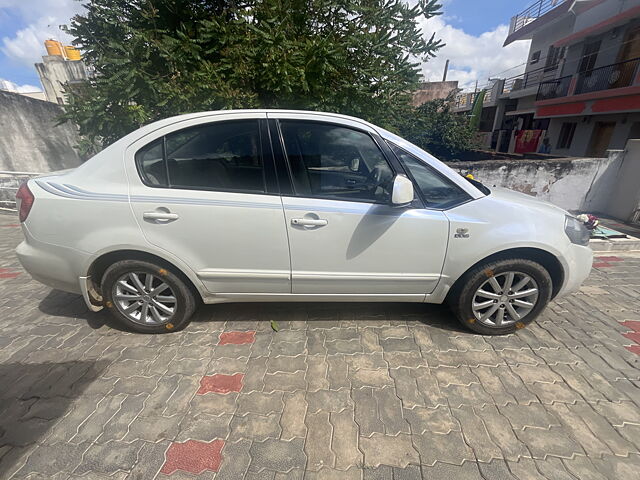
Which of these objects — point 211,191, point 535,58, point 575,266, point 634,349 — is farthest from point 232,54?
point 535,58

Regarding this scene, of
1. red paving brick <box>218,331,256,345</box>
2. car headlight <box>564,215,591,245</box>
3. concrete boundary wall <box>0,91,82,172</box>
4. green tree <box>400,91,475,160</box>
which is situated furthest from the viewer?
green tree <box>400,91,475,160</box>

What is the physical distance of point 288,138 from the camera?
2.11 metres

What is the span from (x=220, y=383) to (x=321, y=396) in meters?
0.72

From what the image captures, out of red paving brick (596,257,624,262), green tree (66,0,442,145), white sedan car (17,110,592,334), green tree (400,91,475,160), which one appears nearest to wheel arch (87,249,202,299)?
white sedan car (17,110,592,334)

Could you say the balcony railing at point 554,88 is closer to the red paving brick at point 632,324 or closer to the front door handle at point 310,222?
the red paving brick at point 632,324

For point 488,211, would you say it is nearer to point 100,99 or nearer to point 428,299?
point 428,299

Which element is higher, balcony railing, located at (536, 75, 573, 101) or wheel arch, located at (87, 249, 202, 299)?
balcony railing, located at (536, 75, 573, 101)

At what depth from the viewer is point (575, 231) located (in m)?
2.26

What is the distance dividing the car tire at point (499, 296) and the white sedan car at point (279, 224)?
12 mm

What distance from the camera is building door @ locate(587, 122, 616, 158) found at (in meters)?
12.3

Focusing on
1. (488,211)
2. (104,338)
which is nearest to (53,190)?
(104,338)

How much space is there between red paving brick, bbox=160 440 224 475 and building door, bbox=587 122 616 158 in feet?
57.4

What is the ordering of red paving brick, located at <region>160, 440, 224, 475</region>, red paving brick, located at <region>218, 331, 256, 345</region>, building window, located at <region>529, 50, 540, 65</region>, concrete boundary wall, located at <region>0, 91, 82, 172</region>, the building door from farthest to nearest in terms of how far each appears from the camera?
building window, located at <region>529, 50, 540, 65</region> < the building door < concrete boundary wall, located at <region>0, 91, 82, 172</region> < red paving brick, located at <region>218, 331, 256, 345</region> < red paving brick, located at <region>160, 440, 224, 475</region>

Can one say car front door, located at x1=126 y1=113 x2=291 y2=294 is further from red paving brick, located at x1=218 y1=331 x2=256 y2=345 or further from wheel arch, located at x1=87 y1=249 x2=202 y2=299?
red paving brick, located at x1=218 y1=331 x2=256 y2=345
